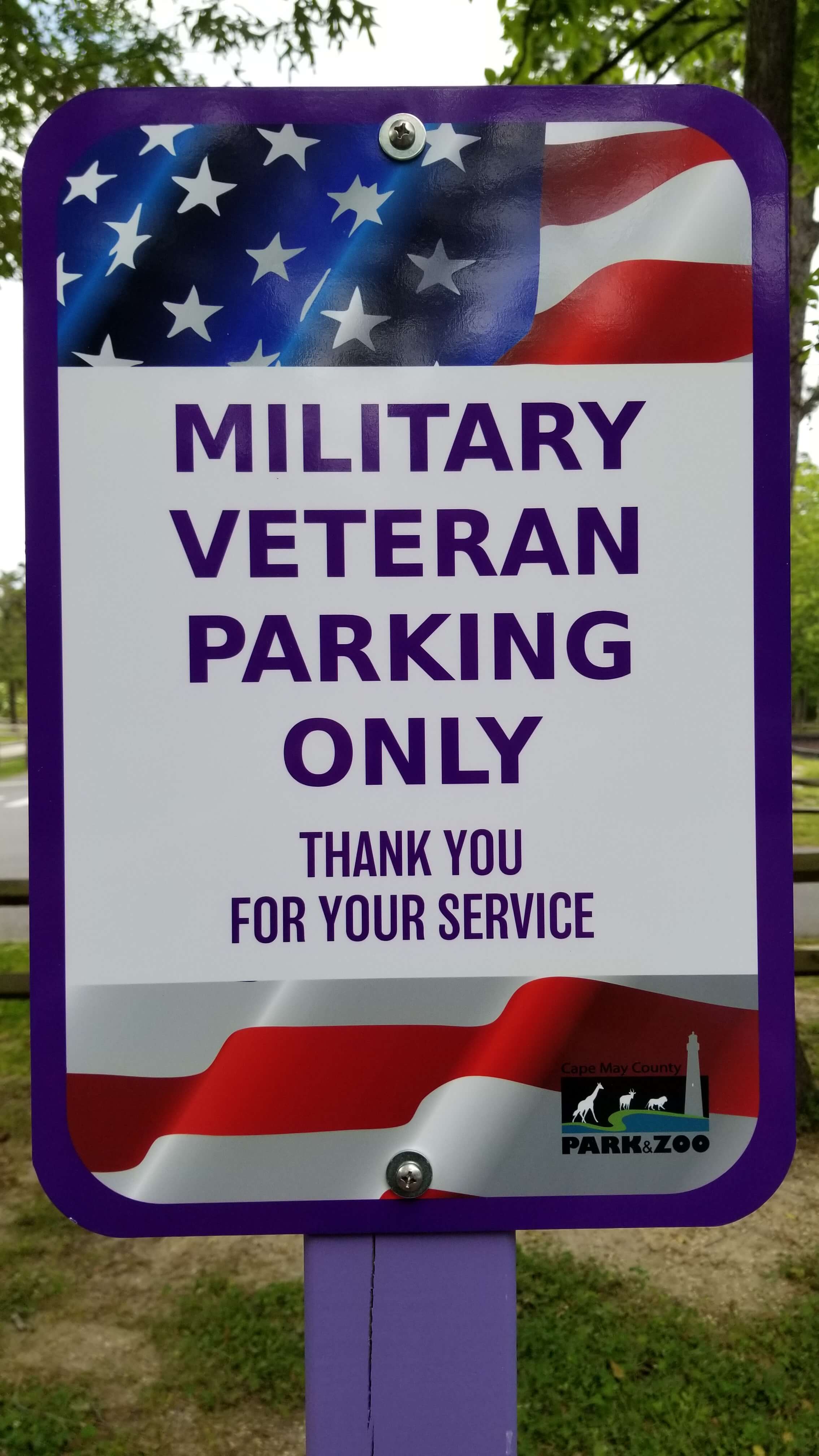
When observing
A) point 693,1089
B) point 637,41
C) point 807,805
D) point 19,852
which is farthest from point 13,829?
point 693,1089

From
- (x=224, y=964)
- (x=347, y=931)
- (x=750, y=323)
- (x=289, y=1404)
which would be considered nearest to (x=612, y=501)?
(x=750, y=323)

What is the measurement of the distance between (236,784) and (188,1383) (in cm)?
315

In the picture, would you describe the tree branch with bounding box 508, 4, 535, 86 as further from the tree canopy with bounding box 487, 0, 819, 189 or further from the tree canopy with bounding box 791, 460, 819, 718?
the tree canopy with bounding box 791, 460, 819, 718

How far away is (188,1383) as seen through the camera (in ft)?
11.8

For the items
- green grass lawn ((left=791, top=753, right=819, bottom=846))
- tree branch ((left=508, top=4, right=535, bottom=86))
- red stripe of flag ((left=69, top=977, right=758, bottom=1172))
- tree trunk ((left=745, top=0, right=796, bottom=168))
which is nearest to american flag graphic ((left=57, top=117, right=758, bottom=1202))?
red stripe of flag ((left=69, top=977, right=758, bottom=1172))

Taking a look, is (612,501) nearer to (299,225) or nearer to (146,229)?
(299,225)

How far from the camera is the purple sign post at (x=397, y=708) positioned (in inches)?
48.6

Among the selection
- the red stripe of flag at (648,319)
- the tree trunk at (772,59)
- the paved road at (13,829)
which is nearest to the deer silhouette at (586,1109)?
the red stripe of flag at (648,319)

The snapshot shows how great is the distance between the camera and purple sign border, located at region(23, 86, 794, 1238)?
1.24m

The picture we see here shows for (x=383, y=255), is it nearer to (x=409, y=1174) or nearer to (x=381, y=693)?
(x=381, y=693)

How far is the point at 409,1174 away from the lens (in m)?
1.23

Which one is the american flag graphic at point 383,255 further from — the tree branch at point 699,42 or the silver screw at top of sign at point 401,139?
the tree branch at point 699,42

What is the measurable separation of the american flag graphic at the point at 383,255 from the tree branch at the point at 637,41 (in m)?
4.21

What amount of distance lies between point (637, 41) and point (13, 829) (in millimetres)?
16004
